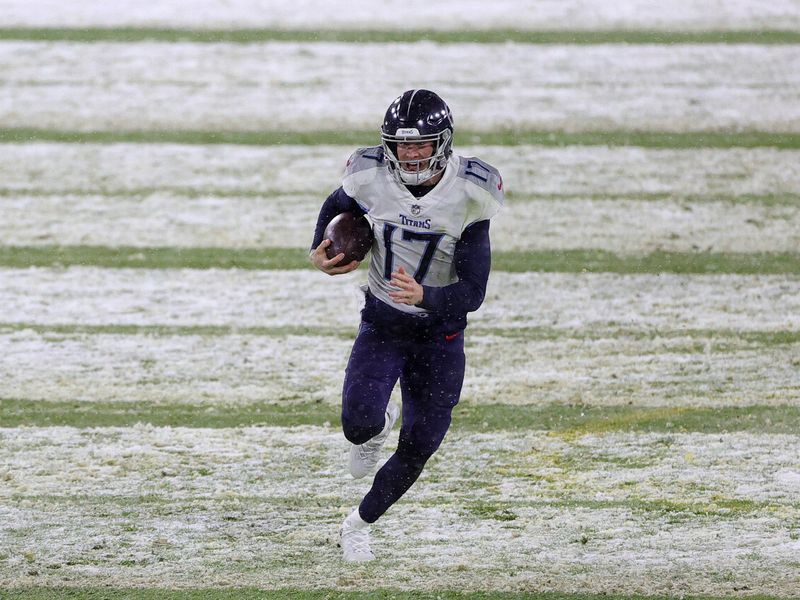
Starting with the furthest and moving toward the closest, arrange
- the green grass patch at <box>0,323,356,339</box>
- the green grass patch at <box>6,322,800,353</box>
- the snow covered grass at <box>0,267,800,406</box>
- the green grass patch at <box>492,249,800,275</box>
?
the green grass patch at <box>492,249,800,275</box> → the green grass patch at <box>0,323,356,339</box> → the green grass patch at <box>6,322,800,353</box> → the snow covered grass at <box>0,267,800,406</box>

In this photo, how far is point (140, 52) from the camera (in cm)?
1412

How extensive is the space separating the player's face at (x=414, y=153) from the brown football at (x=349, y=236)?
39 centimetres

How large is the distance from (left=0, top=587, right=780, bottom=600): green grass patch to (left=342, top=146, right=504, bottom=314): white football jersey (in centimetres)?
124

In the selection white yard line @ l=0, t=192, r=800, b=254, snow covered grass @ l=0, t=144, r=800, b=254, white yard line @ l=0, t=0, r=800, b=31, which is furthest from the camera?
white yard line @ l=0, t=0, r=800, b=31

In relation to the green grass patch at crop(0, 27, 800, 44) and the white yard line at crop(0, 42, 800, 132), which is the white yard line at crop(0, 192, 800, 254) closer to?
the white yard line at crop(0, 42, 800, 132)

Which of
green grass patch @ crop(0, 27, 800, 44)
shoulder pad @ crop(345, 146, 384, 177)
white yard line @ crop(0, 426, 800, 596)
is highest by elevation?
shoulder pad @ crop(345, 146, 384, 177)

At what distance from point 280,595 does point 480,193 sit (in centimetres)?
189

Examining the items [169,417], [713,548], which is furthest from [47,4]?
[713,548]

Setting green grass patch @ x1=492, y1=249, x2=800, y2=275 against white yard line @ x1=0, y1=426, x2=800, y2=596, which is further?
green grass patch @ x1=492, y1=249, x2=800, y2=275

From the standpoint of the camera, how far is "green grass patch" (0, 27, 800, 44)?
47.1ft

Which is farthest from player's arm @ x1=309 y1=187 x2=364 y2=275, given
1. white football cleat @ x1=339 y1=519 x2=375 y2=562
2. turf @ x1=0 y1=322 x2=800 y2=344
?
turf @ x1=0 y1=322 x2=800 y2=344

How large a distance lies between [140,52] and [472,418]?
27.6 ft

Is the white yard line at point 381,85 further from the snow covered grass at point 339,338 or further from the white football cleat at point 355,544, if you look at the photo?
the white football cleat at point 355,544

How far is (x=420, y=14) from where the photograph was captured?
15.2m
